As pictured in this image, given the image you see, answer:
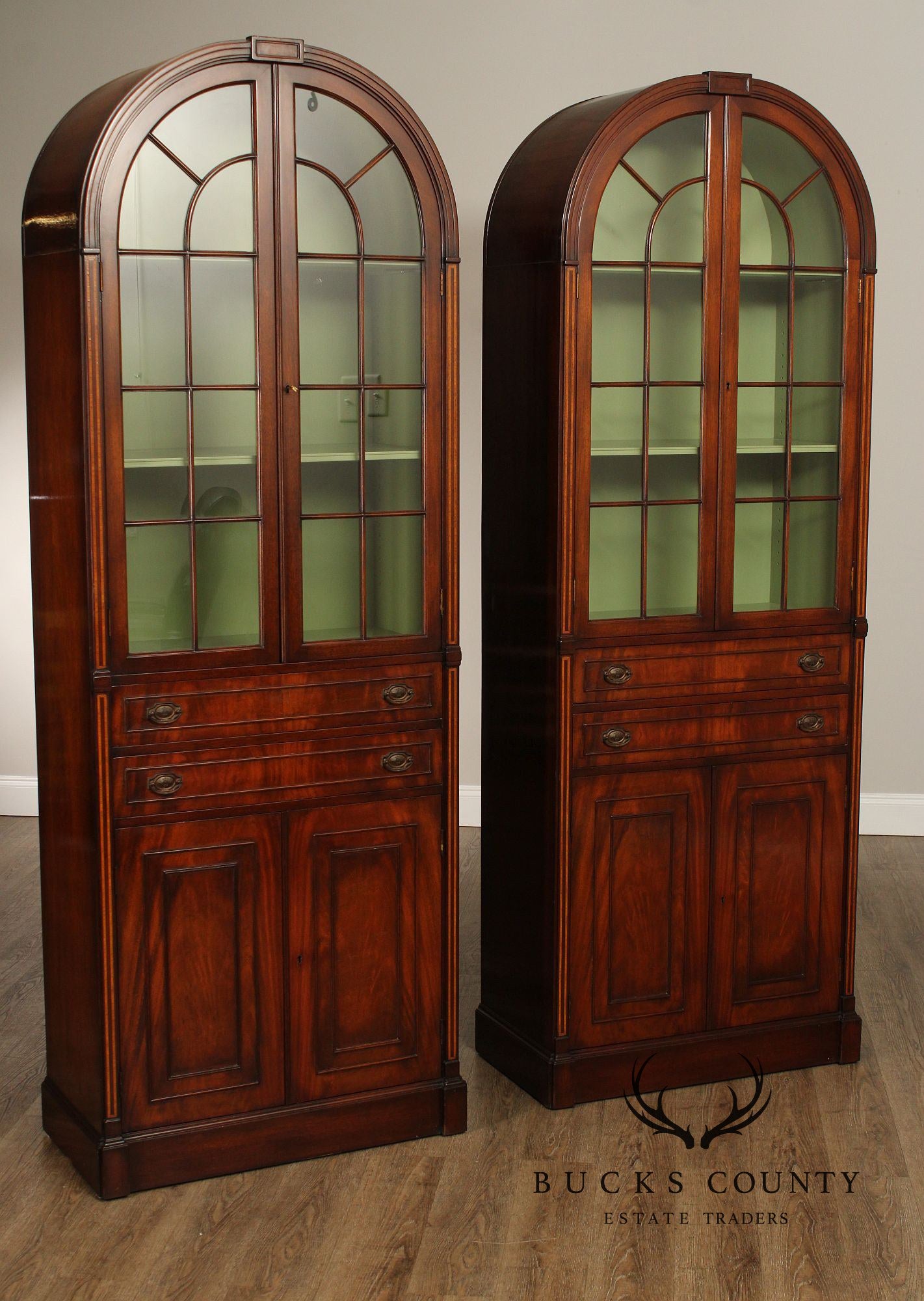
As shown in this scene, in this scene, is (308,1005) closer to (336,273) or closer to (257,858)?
(257,858)

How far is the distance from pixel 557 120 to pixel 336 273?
0.70 meters

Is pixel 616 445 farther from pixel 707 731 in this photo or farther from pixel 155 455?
pixel 155 455

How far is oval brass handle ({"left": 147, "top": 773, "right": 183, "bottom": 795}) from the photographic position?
2.83 meters

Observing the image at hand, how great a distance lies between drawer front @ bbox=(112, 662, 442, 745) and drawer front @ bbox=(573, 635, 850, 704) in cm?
39

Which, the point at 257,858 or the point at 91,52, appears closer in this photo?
the point at 257,858

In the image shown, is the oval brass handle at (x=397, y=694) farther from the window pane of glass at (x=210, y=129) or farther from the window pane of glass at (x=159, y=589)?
the window pane of glass at (x=210, y=129)

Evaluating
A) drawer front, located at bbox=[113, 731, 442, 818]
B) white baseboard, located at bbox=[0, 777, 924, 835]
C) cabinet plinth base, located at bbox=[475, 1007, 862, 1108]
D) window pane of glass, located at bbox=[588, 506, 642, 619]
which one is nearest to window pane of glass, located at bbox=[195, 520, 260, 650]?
drawer front, located at bbox=[113, 731, 442, 818]

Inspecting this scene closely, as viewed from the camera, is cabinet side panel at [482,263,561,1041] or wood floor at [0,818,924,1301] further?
cabinet side panel at [482,263,561,1041]

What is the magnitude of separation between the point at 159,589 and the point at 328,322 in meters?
0.65

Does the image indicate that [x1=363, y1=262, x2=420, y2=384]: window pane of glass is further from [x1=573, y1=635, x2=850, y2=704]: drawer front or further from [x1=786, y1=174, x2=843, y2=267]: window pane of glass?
[x1=786, y1=174, x2=843, y2=267]: window pane of glass

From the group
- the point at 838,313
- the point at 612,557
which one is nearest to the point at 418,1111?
the point at 612,557

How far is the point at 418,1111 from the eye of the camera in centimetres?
314

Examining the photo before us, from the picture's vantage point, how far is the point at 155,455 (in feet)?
9.19

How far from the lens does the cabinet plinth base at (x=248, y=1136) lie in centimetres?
289
